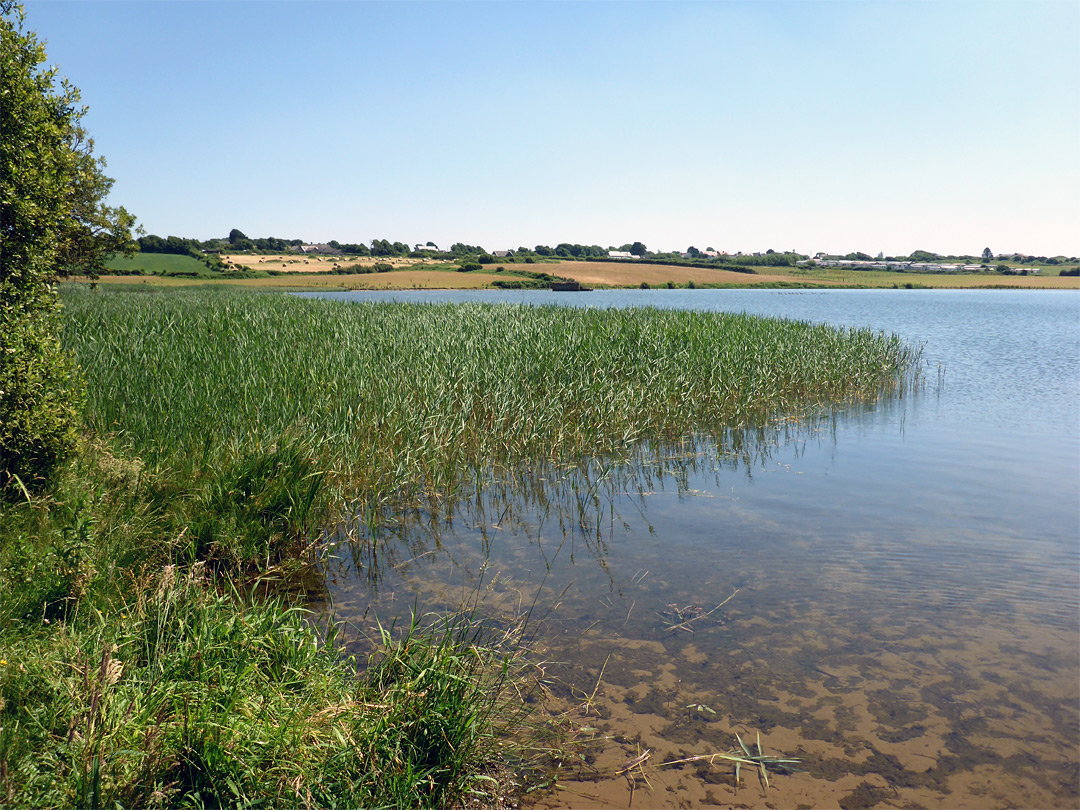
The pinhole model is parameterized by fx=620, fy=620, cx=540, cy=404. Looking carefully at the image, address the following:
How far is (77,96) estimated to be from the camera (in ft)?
21.5

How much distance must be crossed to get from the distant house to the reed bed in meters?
107

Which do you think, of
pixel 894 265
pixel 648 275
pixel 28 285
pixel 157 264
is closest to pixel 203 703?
pixel 28 285

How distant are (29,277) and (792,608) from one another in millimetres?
7049

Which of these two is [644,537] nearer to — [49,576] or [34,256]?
[49,576]

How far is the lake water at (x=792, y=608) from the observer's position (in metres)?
3.61

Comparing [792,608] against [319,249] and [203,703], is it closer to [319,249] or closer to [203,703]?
[203,703]

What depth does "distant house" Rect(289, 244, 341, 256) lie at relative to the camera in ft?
386

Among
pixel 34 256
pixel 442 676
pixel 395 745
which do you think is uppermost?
pixel 34 256

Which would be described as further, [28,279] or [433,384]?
[433,384]

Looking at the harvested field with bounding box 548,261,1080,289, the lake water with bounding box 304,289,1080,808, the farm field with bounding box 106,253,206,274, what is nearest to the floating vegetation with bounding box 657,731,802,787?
the lake water with bounding box 304,289,1080,808

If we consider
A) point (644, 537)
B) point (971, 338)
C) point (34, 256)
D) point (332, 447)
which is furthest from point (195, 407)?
point (971, 338)

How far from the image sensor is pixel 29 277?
5184 millimetres

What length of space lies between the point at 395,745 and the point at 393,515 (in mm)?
4346

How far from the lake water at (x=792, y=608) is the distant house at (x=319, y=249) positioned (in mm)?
119241
